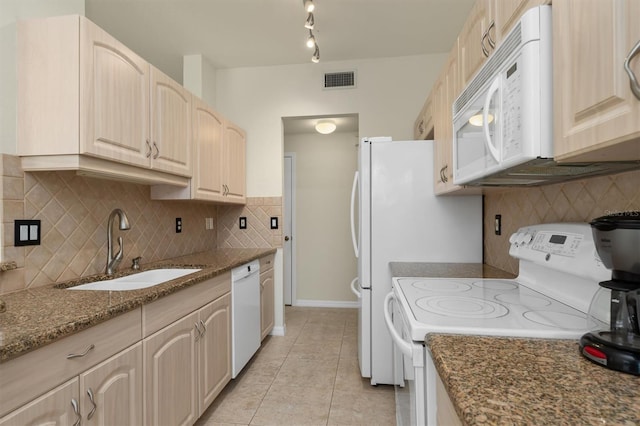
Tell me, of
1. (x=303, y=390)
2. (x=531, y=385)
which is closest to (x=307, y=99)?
(x=303, y=390)

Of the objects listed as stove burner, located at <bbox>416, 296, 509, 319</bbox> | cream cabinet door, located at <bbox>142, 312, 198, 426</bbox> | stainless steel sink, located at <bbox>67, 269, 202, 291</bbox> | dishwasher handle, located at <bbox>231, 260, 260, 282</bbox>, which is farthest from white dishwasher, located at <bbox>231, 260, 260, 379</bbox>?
stove burner, located at <bbox>416, 296, 509, 319</bbox>

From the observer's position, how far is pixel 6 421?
81 cm

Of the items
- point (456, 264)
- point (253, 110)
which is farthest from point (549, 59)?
point (253, 110)

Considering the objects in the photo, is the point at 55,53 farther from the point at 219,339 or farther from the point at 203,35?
the point at 219,339

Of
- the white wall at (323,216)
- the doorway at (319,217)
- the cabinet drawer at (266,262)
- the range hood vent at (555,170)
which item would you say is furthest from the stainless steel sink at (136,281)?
the white wall at (323,216)

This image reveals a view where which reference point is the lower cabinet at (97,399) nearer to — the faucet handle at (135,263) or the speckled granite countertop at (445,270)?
the faucet handle at (135,263)

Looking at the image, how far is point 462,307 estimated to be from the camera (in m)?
1.13

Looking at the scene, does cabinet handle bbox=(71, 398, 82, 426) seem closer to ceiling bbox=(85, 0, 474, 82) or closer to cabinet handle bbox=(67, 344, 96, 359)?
cabinet handle bbox=(67, 344, 96, 359)

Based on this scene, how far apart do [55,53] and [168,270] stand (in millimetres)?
1335

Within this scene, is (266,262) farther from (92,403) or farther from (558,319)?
(558,319)

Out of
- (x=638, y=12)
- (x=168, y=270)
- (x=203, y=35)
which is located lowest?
(x=168, y=270)

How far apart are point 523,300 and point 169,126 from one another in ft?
6.96

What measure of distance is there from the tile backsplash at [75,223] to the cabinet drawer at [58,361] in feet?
1.90

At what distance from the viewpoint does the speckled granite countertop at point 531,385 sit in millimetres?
527
